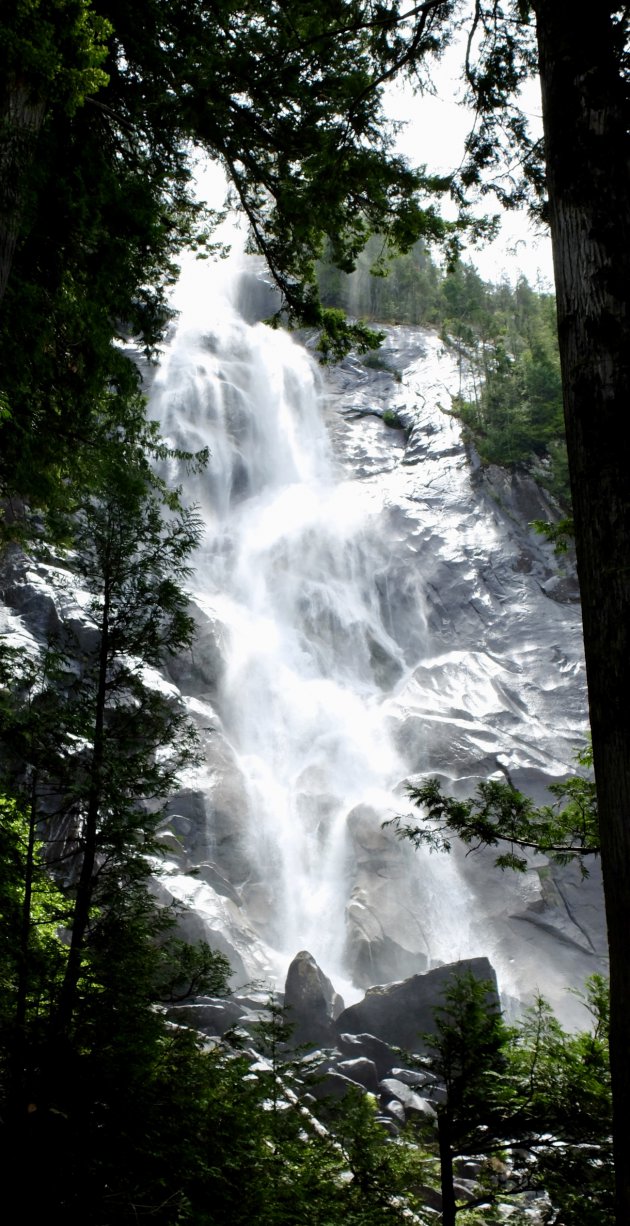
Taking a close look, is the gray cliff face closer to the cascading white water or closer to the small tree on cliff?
the cascading white water

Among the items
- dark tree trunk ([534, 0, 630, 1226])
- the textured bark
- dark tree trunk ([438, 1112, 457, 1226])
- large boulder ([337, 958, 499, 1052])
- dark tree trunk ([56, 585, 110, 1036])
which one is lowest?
large boulder ([337, 958, 499, 1052])

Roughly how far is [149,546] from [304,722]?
61.5 ft

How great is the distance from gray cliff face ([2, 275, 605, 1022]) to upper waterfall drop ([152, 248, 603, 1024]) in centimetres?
8

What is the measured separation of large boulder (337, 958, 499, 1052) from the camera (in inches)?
533

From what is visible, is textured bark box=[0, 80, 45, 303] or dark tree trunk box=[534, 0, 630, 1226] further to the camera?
textured bark box=[0, 80, 45, 303]

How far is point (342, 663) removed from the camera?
87.8 ft

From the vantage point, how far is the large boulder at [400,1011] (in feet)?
44.4

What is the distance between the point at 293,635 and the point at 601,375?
80.6 feet

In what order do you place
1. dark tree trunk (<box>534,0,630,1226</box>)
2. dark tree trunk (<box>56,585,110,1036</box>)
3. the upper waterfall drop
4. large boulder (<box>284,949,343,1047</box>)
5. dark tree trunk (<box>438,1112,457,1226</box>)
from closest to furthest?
dark tree trunk (<box>534,0,630,1226</box>)
dark tree trunk (<box>438,1112,457,1226</box>)
dark tree trunk (<box>56,585,110,1036</box>)
large boulder (<box>284,949,343,1047</box>)
the upper waterfall drop

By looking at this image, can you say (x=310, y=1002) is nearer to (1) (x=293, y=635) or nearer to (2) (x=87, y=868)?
(2) (x=87, y=868)

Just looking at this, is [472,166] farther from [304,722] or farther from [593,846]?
[304,722]

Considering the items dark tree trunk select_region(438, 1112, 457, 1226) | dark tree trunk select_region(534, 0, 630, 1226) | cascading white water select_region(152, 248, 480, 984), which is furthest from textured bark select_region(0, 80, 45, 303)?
cascading white water select_region(152, 248, 480, 984)

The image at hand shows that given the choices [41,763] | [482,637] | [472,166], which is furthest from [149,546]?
[482,637]

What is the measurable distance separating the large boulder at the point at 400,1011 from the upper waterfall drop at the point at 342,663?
286 centimetres
